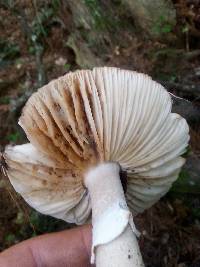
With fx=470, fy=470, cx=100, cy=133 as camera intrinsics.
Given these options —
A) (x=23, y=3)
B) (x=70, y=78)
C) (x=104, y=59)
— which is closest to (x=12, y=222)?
(x=104, y=59)

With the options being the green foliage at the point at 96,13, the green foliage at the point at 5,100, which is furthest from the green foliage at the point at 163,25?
the green foliage at the point at 5,100

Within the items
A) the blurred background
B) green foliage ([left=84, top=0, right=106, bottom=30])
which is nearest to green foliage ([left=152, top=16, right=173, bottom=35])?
the blurred background

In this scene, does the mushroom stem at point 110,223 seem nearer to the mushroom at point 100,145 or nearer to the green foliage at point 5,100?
the mushroom at point 100,145

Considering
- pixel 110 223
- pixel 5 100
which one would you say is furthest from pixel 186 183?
pixel 5 100

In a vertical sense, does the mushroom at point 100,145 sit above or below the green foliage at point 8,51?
above

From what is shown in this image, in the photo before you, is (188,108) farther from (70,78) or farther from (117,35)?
(70,78)

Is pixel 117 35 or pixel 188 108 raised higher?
pixel 117 35
